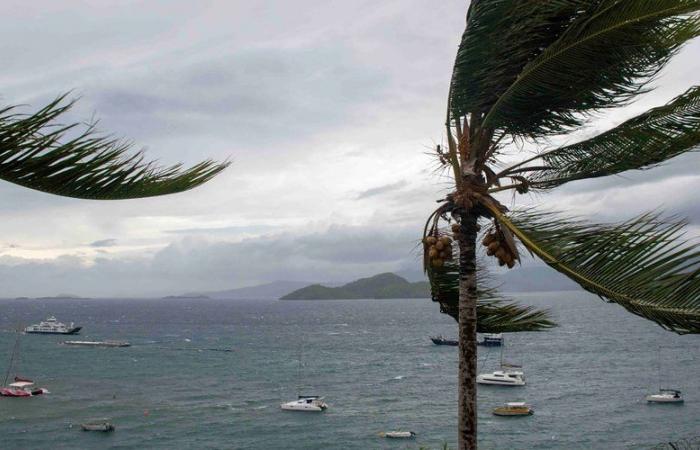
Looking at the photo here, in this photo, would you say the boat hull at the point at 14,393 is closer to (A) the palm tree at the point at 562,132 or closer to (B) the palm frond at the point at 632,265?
(A) the palm tree at the point at 562,132

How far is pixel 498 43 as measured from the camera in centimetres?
630

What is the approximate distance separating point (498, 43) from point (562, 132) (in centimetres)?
158

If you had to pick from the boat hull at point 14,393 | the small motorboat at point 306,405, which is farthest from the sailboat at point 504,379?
the boat hull at point 14,393

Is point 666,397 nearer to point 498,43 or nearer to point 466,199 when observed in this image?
point 466,199

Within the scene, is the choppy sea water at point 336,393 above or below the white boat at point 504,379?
below

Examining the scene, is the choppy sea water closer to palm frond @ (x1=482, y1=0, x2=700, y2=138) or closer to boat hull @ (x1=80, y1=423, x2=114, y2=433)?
boat hull @ (x1=80, y1=423, x2=114, y2=433)

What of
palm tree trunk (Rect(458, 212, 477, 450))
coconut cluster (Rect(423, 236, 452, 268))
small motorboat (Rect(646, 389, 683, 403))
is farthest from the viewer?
small motorboat (Rect(646, 389, 683, 403))

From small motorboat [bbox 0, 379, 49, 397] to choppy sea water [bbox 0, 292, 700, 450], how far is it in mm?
1712

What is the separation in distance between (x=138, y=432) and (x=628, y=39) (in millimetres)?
56997

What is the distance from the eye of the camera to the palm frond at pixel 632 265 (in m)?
4.69

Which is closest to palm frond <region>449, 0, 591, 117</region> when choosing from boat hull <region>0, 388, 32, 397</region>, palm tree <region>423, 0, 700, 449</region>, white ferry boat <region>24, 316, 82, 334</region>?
palm tree <region>423, 0, 700, 449</region>

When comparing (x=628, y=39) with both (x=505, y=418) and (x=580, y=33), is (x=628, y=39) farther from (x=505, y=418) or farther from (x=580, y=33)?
(x=505, y=418)

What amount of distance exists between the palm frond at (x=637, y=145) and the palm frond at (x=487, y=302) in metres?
1.48

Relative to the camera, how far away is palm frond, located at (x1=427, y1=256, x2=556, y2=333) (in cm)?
804
